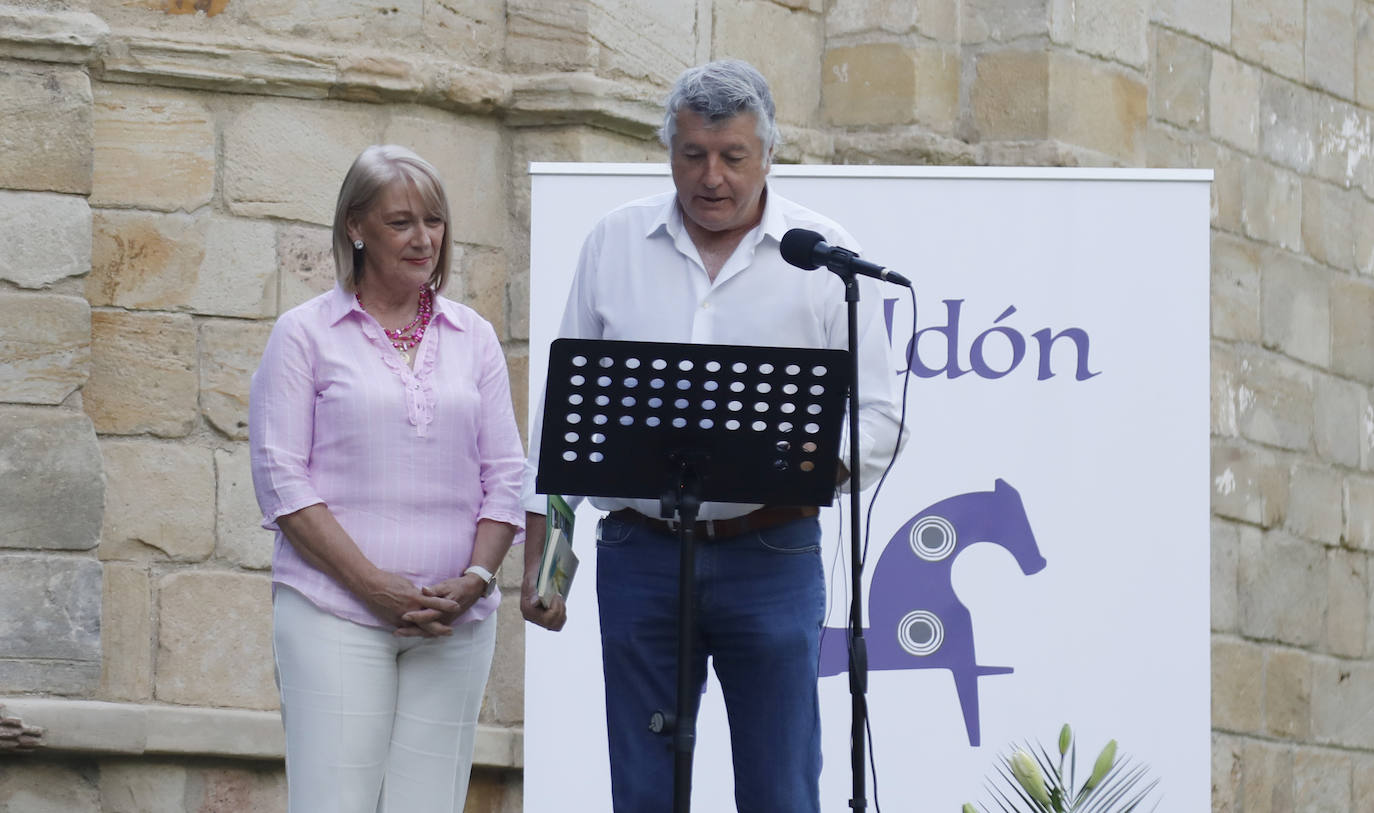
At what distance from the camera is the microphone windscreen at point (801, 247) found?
329 centimetres

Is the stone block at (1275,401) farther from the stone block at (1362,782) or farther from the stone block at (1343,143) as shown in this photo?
the stone block at (1362,782)

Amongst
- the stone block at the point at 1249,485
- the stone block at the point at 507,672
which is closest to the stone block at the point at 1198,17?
the stone block at the point at 1249,485

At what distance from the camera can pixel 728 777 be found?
4.78m

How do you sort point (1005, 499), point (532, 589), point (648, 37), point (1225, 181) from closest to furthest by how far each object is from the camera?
point (532, 589), point (1005, 499), point (648, 37), point (1225, 181)

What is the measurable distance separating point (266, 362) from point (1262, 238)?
202 inches

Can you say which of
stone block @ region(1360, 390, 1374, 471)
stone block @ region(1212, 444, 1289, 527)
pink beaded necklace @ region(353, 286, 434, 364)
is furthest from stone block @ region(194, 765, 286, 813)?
stone block @ region(1360, 390, 1374, 471)

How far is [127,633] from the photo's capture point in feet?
17.0

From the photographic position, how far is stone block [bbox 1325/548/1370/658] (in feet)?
25.9

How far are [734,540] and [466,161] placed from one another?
8.55ft

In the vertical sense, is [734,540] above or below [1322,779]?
above

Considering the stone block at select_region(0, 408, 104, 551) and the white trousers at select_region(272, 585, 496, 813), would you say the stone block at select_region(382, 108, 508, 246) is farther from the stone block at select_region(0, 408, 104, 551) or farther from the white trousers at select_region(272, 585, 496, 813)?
the white trousers at select_region(272, 585, 496, 813)

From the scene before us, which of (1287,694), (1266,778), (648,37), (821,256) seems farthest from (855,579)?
(1287,694)

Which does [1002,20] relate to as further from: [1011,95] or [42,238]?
[42,238]

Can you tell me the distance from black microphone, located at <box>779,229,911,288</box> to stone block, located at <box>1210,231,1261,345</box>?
443cm
